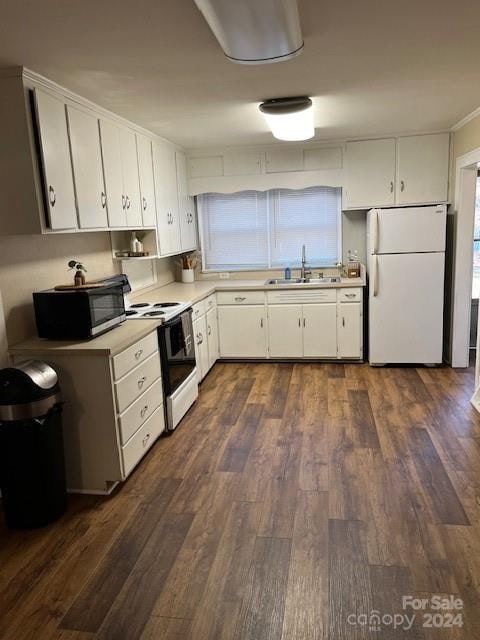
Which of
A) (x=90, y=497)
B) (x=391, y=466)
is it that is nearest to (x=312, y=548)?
(x=391, y=466)

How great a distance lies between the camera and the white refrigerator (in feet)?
15.2

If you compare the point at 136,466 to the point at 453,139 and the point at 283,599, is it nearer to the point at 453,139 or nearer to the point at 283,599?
the point at 283,599

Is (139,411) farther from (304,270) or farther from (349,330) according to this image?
(304,270)

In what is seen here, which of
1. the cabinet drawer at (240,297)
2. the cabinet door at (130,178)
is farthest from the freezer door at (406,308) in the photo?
the cabinet door at (130,178)

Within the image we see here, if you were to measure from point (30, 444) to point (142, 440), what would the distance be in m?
0.82

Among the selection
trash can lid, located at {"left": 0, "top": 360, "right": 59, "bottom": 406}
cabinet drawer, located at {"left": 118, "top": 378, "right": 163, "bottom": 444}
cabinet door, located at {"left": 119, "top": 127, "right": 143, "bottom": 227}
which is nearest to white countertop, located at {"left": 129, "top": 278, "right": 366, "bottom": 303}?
cabinet door, located at {"left": 119, "top": 127, "right": 143, "bottom": 227}

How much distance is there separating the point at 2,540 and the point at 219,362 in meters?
3.17

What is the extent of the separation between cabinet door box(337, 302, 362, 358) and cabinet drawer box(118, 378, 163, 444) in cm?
229

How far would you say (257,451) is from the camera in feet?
10.7

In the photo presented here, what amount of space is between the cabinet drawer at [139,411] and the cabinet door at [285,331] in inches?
76.8

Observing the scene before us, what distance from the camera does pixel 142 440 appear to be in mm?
3105

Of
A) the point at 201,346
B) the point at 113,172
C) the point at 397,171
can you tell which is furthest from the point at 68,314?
the point at 397,171

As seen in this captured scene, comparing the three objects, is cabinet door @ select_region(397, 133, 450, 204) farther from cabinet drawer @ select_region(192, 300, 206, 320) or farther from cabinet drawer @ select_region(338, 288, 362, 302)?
cabinet drawer @ select_region(192, 300, 206, 320)

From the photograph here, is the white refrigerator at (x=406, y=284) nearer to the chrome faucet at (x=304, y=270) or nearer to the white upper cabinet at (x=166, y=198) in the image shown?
the chrome faucet at (x=304, y=270)
